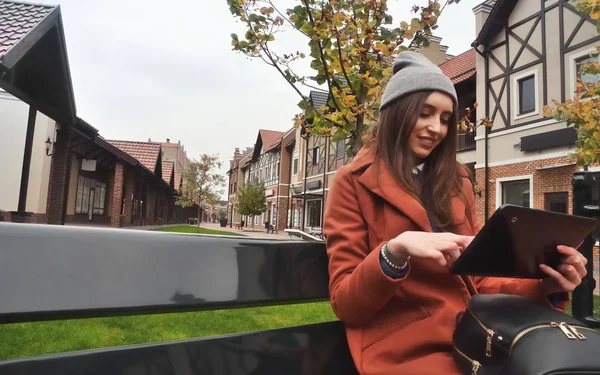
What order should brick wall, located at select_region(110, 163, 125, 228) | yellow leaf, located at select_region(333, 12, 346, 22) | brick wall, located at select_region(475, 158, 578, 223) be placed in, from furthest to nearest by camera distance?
brick wall, located at select_region(110, 163, 125, 228) < brick wall, located at select_region(475, 158, 578, 223) < yellow leaf, located at select_region(333, 12, 346, 22)

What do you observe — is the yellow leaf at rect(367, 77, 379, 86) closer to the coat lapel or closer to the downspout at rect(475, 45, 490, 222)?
the coat lapel

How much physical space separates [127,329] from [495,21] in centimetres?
1446

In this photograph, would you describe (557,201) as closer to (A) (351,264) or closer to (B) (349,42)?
(B) (349,42)

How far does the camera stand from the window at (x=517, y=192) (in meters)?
12.6

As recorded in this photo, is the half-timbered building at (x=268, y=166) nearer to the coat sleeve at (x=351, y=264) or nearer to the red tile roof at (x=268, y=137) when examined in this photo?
the red tile roof at (x=268, y=137)

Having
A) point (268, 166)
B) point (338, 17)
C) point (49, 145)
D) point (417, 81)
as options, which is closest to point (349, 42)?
point (338, 17)

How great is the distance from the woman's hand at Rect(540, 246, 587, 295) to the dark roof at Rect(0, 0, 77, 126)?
6.56 metres

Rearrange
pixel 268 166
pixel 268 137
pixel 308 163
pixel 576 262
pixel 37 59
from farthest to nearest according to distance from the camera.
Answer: pixel 268 137, pixel 268 166, pixel 308 163, pixel 37 59, pixel 576 262

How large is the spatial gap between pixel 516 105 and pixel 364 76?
464 inches

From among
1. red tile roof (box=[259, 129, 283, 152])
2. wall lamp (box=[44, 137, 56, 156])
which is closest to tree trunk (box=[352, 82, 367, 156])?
wall lamp (box=[44, 137, 56, 156])

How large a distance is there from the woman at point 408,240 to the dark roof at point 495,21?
1402cm

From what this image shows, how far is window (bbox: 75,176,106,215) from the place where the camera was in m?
15.4

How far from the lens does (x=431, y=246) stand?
3.14ft

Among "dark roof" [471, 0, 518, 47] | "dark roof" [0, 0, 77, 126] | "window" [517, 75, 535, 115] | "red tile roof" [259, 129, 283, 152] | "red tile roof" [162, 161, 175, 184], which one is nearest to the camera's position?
"dark roof" [0, 0, 77, 126]
